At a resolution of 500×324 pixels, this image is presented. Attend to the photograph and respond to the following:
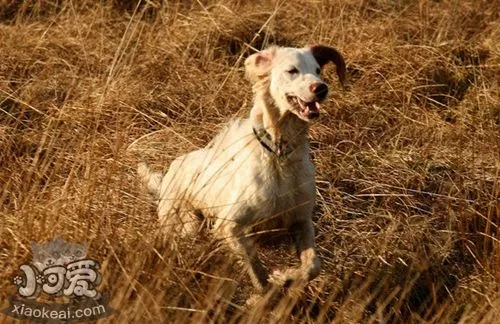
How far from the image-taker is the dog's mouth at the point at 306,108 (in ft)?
13.4

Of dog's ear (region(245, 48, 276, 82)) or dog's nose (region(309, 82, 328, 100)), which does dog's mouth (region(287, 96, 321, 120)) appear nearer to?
dog's nose (region(309, 82, 328, 100))

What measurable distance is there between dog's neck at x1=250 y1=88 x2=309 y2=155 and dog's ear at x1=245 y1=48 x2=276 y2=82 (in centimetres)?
13

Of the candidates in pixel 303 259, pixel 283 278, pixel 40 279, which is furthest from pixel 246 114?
pixel 40 279

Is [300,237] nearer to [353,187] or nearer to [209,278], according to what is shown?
[209,278]

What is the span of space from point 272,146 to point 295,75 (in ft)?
1.12

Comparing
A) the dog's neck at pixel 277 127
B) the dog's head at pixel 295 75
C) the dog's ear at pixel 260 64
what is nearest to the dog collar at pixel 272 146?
the dog's neck at pixel 277 127

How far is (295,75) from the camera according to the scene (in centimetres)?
421

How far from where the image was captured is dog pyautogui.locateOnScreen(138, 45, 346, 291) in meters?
4.07

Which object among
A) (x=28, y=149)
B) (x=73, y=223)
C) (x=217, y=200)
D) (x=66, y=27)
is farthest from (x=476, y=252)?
(x=66, y=27)

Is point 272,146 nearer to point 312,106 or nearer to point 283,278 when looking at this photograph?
point 312,106

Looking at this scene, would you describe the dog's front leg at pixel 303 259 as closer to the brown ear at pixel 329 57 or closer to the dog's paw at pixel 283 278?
the dog's paw at pixel 283 278

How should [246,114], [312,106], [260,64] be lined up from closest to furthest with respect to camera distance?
1. [312,106]
2. [260,64]
3. [246,114]

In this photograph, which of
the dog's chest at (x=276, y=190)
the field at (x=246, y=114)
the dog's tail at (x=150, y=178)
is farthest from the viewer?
the dog's tail at (x=150, y=178)

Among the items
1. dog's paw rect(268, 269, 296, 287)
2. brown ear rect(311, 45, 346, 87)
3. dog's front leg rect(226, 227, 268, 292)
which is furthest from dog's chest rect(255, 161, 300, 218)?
brown ear rect(311, 45, 346, 87)
